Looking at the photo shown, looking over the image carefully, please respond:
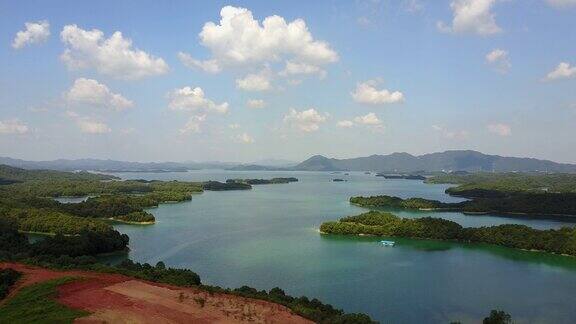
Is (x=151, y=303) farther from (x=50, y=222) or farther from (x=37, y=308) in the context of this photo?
(x=50, y=222)

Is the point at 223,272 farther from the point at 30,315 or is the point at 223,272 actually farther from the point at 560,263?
the point at 560,263

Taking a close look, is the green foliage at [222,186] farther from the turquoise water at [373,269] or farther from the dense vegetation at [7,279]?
the dense vegetation at [7,279]

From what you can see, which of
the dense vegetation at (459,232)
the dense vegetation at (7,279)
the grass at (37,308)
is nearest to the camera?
the grass at (37,308)

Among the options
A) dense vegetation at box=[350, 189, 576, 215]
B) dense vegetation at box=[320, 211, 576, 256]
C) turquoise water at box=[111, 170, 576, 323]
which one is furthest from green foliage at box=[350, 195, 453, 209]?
turquoise water at box=[111, 170, 576, 323]

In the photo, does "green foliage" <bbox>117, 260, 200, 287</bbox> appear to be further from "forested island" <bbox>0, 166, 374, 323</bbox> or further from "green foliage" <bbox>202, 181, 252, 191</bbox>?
"green foliage" <bbox>202, 181, 252, 191</bbox>

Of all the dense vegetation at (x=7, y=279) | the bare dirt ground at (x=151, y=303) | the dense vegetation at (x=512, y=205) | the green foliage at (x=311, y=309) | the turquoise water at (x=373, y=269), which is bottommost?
the turquoise water at (x=373, y=269)

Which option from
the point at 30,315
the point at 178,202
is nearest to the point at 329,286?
the point at 30,315

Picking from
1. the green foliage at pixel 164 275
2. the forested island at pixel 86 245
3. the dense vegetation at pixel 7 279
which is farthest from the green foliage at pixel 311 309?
the dense vegetation at pixel 7 279
